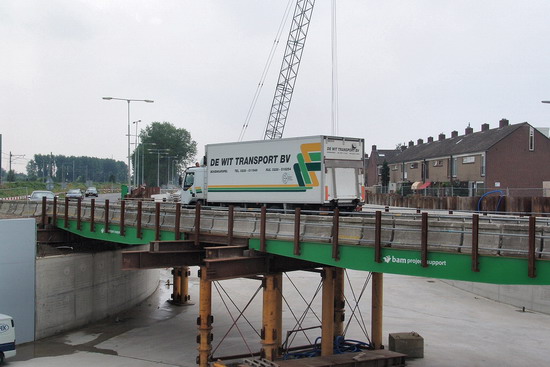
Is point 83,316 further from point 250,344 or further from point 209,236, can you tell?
point 209,236

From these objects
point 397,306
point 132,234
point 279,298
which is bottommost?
point 397,306

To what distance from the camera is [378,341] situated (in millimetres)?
24688

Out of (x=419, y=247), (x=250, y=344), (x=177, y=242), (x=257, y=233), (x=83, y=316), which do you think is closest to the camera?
(x=419, y=247)

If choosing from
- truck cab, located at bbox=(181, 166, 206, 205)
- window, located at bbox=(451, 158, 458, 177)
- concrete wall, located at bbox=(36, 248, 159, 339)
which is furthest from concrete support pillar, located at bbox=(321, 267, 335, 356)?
window, located at bbox=(451, 158, 458, 177)

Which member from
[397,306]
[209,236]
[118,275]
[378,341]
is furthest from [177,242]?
[397,306]

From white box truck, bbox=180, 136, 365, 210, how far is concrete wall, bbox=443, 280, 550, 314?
17700 millimetres

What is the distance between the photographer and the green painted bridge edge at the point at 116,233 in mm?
26344

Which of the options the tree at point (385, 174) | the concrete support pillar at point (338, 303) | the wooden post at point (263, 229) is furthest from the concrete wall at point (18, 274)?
the tree at point (385, 174)

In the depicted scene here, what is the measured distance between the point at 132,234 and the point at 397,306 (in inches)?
802

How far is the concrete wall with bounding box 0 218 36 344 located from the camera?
28531 mm

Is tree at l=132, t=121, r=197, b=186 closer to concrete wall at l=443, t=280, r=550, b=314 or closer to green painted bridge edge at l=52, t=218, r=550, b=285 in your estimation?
concrete wall at l=443, t=280, r=550, b=314

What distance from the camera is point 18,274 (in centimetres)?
2920

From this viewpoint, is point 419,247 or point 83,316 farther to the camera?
point 83,316

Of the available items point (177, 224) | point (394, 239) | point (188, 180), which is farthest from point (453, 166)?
point (394, 239)
